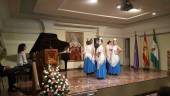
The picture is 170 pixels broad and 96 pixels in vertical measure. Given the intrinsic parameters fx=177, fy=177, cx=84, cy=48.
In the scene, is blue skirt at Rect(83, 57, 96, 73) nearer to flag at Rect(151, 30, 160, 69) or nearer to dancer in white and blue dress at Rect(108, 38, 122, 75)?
dancer in white and blue dress at Rect(108, 38, 122, 75)

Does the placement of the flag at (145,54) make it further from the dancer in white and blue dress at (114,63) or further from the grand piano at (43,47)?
the grand piano at (43,47)

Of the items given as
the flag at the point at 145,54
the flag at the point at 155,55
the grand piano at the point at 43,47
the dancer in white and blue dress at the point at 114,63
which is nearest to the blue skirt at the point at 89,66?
the dancer in white and blue dress at the point at 114,63

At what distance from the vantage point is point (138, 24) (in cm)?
941

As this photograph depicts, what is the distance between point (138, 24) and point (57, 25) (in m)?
4.27

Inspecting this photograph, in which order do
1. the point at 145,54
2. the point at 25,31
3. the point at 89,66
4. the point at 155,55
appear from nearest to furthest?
the point at 89,66 < the point at 25,31 < the point at 155,55 < the point at 145,54

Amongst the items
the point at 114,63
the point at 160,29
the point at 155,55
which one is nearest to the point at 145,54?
the point at 155,55

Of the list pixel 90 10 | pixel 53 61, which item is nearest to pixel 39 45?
pixel 53 61

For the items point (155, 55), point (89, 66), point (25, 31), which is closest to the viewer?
point (89, 66)

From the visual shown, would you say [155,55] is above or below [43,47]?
below

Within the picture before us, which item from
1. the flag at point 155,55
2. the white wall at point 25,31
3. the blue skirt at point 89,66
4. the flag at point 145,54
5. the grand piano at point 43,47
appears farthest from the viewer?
the flag at point 145,54

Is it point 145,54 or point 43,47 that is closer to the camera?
point 43,47

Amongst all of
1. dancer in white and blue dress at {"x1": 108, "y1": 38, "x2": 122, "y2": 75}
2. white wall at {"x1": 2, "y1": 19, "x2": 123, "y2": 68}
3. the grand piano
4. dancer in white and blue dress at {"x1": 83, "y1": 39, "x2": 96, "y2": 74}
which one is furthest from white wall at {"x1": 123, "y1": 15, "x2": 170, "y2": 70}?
the grand piano

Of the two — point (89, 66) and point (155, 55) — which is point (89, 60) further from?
point (155, 55)

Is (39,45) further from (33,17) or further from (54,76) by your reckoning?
(33,17)
